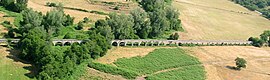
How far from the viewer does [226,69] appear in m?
114

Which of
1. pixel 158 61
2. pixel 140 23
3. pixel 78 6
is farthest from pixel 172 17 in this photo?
pixel 78 6

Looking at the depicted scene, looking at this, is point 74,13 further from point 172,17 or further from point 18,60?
point 18,60

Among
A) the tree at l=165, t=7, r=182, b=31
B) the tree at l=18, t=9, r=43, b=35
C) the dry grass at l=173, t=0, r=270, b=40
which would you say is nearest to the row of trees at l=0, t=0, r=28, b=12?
the tree at l=18, t=9, r=43, b=35

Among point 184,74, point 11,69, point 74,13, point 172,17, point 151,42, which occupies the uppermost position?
point 172,17

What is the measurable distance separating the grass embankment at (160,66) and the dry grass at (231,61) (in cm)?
409

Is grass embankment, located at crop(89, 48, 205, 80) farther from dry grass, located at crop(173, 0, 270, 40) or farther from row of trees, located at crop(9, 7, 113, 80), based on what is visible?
dry grass, located at crop(173, 0, 270, 40)

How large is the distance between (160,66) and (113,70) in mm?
14642

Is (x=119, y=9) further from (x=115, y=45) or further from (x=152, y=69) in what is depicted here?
(x=152, y=69)

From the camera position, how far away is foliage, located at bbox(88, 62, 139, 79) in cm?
9512

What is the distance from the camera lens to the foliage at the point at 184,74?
99.3 meters

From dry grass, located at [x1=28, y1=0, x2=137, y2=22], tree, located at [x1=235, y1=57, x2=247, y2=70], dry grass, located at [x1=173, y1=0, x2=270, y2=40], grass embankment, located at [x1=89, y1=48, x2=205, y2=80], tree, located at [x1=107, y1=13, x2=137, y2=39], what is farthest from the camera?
dry grass, located at [x1=173, y1=0, x2=270, y2=40]

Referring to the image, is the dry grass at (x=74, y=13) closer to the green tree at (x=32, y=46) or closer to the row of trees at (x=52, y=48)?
the row of trees at (x=52, y=48)

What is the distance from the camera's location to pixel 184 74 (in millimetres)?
103500

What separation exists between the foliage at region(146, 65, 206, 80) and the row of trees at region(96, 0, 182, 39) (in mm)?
19440
